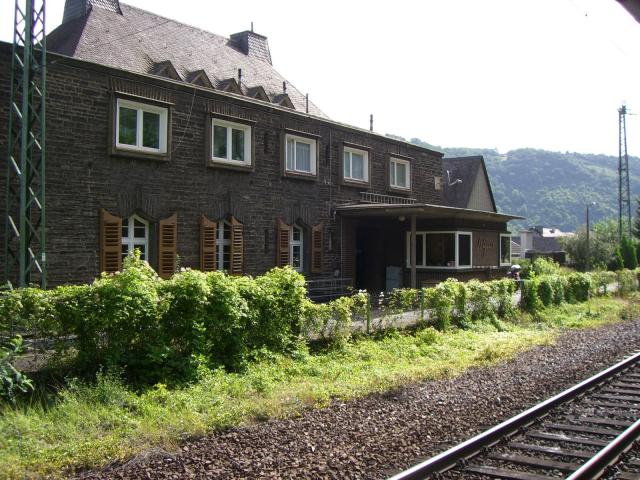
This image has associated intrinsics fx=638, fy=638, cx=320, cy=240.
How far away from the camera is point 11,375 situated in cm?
763

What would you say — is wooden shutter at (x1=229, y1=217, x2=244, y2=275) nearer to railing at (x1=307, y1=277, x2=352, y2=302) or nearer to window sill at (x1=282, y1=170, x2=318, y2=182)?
window sill at (x1=282, y1=170, x2=318, y2=182)

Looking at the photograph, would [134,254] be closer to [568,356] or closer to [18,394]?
[18,394]

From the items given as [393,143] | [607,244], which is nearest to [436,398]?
[393,143]

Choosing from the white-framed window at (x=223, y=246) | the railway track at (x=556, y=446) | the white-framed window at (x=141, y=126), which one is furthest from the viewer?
the white-framed window at (x=223, y=246)

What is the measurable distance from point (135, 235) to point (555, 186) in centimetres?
14789

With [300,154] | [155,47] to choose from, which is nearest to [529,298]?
[300,154]

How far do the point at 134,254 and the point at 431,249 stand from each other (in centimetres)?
1515

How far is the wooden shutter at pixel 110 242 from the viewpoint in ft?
48.9

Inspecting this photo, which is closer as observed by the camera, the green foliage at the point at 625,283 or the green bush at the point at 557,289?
the green bush at the point at 557,289

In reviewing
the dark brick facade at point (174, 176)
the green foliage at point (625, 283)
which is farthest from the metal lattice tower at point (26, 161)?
the green foliage at point (625, 283)

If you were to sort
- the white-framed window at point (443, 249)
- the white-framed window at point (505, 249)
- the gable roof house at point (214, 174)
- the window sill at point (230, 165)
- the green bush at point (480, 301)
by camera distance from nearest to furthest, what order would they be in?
the gable roof house at point (214, 174) < the green bush at point (480, 301) < the window sill at point (230, 165) < the white-framed window at point (443, 249) < the white-framed window at point (505, 249)

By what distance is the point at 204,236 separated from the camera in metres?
17.2

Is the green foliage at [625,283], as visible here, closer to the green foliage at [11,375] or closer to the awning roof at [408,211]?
the awning roof at [408,211]

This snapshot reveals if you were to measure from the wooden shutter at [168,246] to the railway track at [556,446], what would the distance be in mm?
10515
